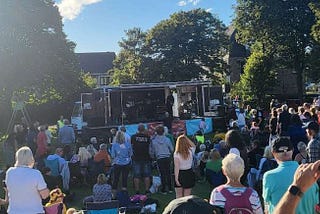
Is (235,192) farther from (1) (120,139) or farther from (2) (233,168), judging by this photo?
(1) (120,139)

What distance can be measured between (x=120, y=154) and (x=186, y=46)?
3607 centimetres

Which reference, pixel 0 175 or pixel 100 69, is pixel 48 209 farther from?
pixel 100 69

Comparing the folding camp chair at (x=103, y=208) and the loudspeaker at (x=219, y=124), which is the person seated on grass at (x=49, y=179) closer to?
the folding camp chair at (x=103, y=208)

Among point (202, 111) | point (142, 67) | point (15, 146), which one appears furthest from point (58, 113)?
point (15, 146)

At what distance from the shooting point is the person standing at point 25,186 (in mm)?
5062

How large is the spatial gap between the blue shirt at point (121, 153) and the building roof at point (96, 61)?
75512 millimetres

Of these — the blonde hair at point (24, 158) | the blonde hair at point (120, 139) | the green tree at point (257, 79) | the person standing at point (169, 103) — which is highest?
the green tree at point (257, 79)

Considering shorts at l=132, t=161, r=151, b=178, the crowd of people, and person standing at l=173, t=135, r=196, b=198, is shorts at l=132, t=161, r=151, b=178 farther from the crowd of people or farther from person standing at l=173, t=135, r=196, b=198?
person standing at l=173, t=135, r=196, b=198

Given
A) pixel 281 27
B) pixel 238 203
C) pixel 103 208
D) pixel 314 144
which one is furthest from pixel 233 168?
pixel 281 27

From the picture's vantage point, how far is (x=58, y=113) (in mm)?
39875

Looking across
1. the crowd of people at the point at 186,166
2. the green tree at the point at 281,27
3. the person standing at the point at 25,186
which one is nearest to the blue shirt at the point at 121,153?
the crowd of people at the point at 186,166

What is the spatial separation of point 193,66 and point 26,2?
2022 centimetres

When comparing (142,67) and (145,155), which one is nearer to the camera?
(145,155)

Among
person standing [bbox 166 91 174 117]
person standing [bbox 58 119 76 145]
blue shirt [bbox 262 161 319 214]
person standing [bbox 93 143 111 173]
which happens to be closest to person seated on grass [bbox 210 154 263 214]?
blue shirt [bbox 262 161 319 214]
